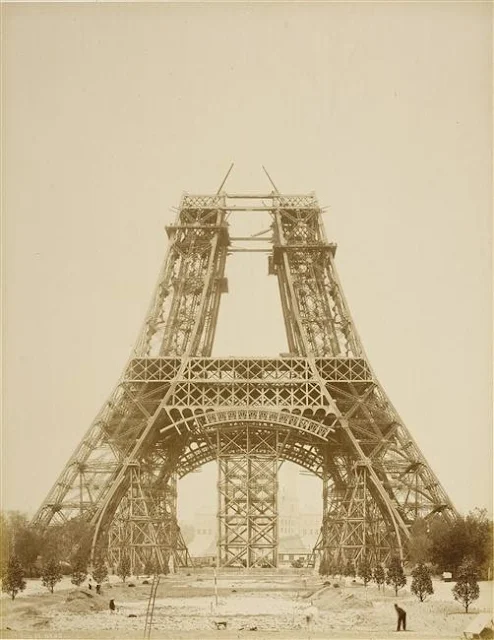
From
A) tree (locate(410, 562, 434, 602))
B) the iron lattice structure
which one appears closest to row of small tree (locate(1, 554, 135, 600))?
the iron lattice structure

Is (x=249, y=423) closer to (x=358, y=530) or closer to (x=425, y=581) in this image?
(x=358, y=530)

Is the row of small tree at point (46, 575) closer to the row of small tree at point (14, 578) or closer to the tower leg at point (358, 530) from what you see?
the row of small tree at point (14, 578)

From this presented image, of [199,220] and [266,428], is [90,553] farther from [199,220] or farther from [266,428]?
[199,220]

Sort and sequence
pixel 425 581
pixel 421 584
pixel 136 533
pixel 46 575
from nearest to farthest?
1. pixel 425 581
2. pixel 421 584
3. pixel 46 575
4. pixel 136 533

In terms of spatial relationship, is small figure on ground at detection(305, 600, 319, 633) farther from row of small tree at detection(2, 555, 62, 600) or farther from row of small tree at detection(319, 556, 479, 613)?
row of small tree at detection(2, 555, 62, 600)

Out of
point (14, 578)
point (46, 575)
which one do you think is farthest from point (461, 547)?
point (14, 578)

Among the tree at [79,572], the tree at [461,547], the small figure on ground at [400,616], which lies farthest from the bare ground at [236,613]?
the tree at [461,547]
